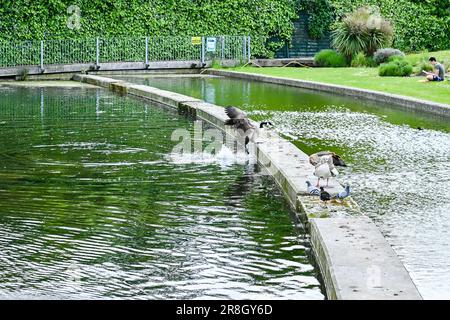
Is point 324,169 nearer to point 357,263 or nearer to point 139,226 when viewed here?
point 139,226

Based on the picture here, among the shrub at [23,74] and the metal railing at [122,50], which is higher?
the metal railing at [122,50]

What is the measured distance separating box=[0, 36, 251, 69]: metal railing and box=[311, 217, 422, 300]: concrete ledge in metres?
26.6

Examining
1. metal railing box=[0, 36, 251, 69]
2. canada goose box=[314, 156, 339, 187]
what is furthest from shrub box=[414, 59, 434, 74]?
canada goose box=[314, 156, 339, 187]

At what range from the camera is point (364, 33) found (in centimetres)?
3522

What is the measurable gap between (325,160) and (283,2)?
31.8 meters

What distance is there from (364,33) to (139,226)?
89.9ft

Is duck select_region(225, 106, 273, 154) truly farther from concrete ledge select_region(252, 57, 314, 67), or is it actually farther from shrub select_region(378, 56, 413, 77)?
concrete ledge select_region(252, 57, 314, 67)

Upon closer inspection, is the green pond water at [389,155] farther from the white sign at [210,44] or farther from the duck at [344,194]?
the white sign at [210,44]

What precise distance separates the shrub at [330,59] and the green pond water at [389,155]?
11.2 metres

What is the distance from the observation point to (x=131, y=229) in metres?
8.67

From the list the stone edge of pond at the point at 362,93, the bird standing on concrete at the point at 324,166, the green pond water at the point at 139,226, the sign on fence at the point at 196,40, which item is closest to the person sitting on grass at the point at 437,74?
the stone edge of pond at the point at 362,93

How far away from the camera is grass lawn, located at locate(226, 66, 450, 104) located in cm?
2181

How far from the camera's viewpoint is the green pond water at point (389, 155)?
8.03m
